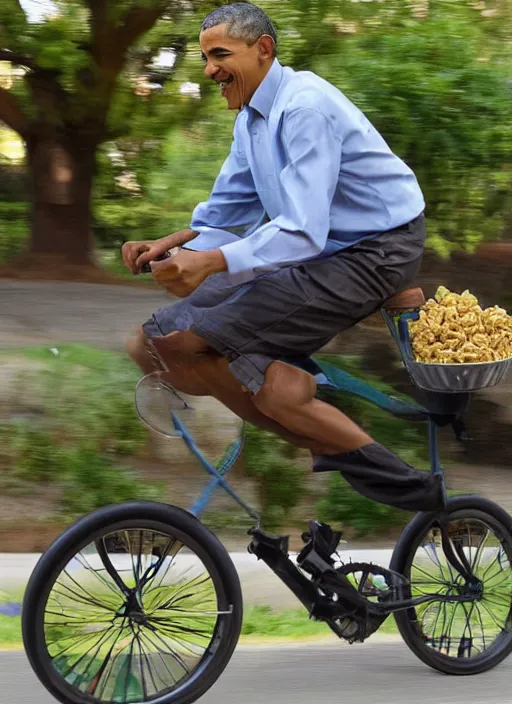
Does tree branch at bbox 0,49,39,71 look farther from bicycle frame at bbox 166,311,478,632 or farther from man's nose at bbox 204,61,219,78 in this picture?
bicycle frame at bbox 166,311,478,632

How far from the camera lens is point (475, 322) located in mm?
3525

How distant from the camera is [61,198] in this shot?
274 inches

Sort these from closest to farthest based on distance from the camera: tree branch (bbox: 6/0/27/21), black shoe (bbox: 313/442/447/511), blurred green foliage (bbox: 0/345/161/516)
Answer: black shoe (bbox: 313/442/447/511) < blurred green foliage (bbox: 0/345/161/516) < tree branch (bbox: 6/0/27/21)

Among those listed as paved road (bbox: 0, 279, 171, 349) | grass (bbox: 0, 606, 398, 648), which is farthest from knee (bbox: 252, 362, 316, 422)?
paved road (bbox: 0, 279, 171, 349)

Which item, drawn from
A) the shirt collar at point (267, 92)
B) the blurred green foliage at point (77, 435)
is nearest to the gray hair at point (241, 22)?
the shirt collar at point (267, 92)

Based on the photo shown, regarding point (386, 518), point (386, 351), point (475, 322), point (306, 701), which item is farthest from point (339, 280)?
point (386, 351)

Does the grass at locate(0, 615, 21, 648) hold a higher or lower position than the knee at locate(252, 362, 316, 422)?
lower

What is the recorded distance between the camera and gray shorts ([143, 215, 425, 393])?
11.0 ft

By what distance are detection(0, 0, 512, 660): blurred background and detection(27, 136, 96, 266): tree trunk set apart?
0.01m

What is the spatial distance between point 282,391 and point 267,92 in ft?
2.68

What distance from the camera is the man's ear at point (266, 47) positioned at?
10.9 ft

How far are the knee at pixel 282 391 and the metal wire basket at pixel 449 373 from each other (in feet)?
1.06

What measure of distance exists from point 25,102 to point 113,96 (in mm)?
471

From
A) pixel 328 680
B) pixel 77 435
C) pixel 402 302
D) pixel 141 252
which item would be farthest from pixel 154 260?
pixel 77 435
